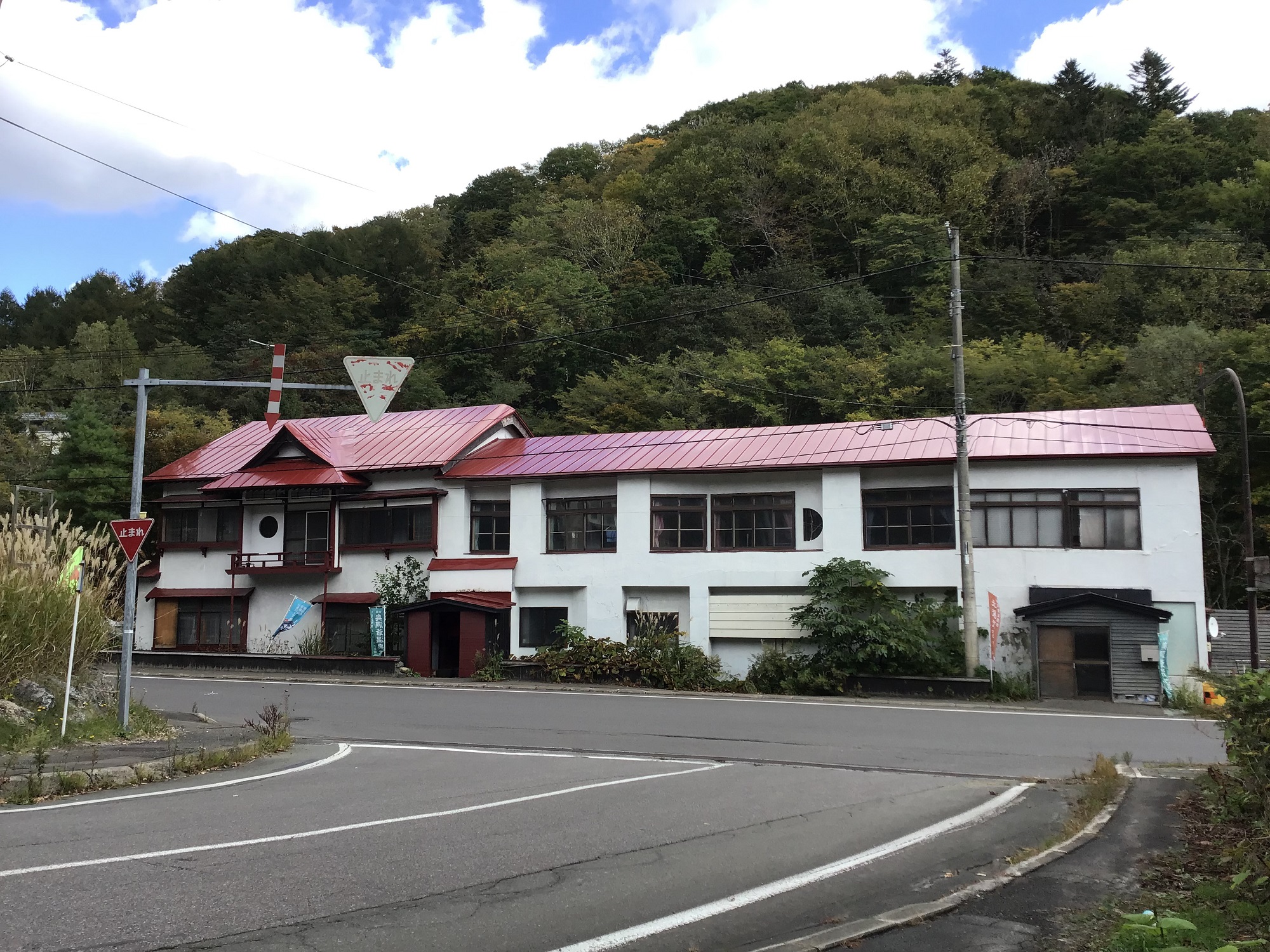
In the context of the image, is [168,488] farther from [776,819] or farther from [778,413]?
[776,819]

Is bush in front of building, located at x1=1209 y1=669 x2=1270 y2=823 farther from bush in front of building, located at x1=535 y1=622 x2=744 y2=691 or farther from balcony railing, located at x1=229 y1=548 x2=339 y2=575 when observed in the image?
balcony railing, located at x1=229 y1=548 x2=339 y2=575

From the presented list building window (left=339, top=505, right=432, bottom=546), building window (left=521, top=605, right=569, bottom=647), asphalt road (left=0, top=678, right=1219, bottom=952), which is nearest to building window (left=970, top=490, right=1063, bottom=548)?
asphalt road (left=0, top=678, right=1219, bottom=952)

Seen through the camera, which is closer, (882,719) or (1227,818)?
(1227,818)

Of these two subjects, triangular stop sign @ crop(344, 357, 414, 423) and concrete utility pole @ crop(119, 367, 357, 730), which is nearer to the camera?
triangular stop sign @ crop(344, 357, 414, 423)

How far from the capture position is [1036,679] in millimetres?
25156

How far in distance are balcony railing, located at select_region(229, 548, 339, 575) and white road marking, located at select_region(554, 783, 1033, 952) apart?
88.0ft

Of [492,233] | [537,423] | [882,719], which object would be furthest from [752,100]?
[882,719]

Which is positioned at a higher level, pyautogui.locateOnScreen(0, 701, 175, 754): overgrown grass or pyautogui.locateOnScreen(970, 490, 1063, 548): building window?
pyautogui.locateOnScreen(970, 490, 1063, 548): building window

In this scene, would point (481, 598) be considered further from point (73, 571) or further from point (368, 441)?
point (73, 571)

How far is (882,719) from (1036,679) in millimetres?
8026

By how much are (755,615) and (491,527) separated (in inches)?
367

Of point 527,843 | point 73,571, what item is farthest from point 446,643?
point 527,843

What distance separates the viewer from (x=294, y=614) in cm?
3284

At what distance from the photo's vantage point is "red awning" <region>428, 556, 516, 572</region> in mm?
31141
